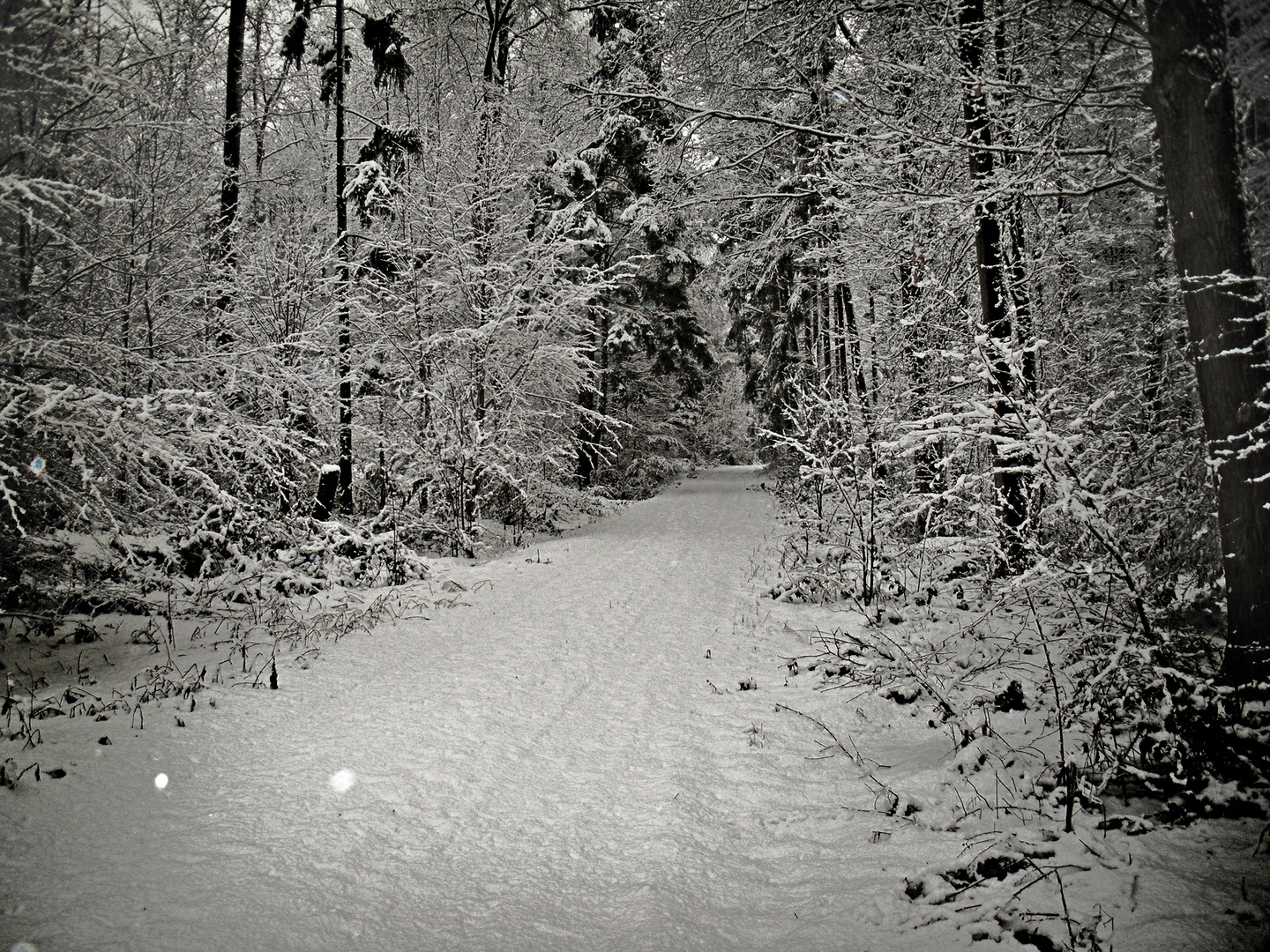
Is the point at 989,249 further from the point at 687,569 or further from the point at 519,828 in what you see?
the point at 519,828

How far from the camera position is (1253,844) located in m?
2.70

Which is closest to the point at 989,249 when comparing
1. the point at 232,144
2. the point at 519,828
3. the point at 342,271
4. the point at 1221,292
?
the point at 1221,292

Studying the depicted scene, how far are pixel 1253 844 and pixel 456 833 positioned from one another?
3.67 metres

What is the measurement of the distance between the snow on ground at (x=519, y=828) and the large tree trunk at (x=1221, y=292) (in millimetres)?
1349

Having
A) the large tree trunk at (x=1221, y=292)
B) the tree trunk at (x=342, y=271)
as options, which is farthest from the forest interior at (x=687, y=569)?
the tree trunk at (x=342, y=271)

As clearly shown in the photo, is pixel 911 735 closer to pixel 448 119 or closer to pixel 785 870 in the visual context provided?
pixel 785 870

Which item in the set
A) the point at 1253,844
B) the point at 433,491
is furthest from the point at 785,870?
the point at 433,491

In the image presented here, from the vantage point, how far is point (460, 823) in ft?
11.3

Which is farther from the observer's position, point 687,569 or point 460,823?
point 687,569

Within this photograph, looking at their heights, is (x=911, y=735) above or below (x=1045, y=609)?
below

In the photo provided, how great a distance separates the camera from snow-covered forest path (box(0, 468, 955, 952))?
264 cm

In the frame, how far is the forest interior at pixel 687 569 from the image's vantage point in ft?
9.47

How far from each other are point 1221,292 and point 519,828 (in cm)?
486

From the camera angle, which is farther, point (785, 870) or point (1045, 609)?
point (1045, 609)
